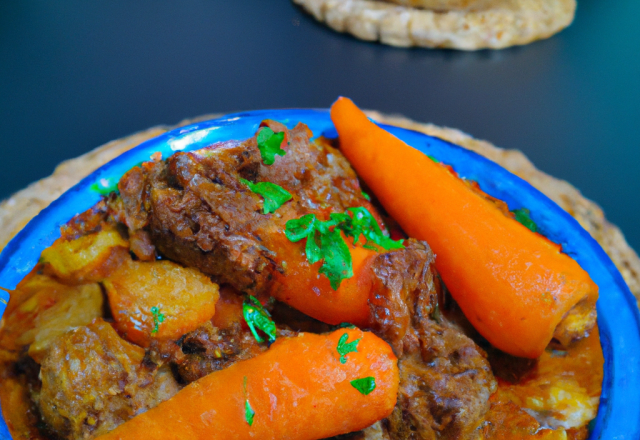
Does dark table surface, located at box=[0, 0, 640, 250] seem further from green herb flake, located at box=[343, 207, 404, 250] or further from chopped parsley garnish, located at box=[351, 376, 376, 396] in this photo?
chopped parsley garnish, located at box=[351, 376, 376, 396]

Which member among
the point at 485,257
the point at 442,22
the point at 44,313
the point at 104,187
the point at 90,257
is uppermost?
the point at 442,22

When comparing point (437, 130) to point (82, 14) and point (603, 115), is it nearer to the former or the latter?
point (603, 115)

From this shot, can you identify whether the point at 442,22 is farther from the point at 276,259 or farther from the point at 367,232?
the point at 276,259

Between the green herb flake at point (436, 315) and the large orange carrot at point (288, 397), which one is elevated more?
the green herb flake at point (436, 315)

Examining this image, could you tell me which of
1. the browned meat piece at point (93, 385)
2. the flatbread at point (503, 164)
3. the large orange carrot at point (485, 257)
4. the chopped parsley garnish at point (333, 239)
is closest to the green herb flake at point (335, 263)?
the chopped parsley garnish at point (333, 239)

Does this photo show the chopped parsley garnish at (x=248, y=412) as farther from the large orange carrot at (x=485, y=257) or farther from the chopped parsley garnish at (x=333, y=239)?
the large orange carrot at (x=485, y=257)

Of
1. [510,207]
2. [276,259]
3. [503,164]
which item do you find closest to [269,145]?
[276,259]

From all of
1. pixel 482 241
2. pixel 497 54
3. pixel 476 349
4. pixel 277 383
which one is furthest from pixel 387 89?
pixel 277 383
